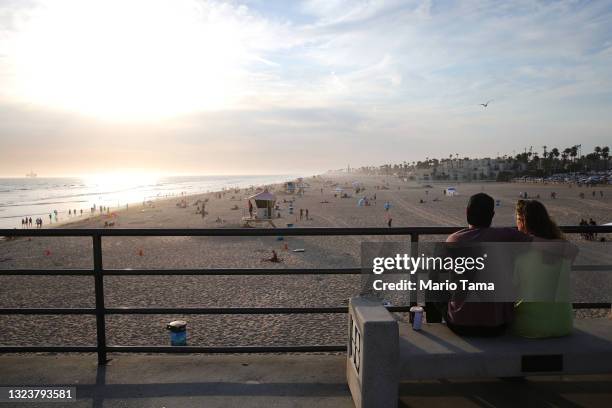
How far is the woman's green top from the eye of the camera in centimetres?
292

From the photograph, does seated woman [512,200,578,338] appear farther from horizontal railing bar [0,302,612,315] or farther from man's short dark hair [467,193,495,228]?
horizontal railing bar [0,302,612,315]

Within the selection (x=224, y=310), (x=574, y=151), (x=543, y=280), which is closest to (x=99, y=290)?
(x=224, y=310)

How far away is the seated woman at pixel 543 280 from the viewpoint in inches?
115

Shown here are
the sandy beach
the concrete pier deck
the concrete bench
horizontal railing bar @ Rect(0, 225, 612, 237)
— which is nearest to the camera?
the concrete bench

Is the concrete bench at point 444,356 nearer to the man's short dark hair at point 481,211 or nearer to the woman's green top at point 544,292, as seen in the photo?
the woman's green top at point 544,292

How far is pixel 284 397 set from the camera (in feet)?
10.7

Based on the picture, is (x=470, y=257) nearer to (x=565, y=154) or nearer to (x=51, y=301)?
(x=51, y=301)

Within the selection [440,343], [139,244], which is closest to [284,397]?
[440,343]

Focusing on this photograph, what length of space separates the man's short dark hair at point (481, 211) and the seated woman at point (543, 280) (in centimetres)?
31

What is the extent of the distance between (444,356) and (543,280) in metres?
0.85

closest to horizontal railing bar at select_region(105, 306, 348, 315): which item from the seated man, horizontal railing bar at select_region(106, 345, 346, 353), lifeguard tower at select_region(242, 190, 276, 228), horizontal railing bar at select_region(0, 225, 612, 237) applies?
horizontal railing bar at select_region(106, 345, 346, 353)

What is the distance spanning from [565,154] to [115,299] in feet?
581

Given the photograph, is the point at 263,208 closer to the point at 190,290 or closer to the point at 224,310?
the point at 190,290

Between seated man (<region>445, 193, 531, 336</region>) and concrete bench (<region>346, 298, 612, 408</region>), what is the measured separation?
0.28ft
